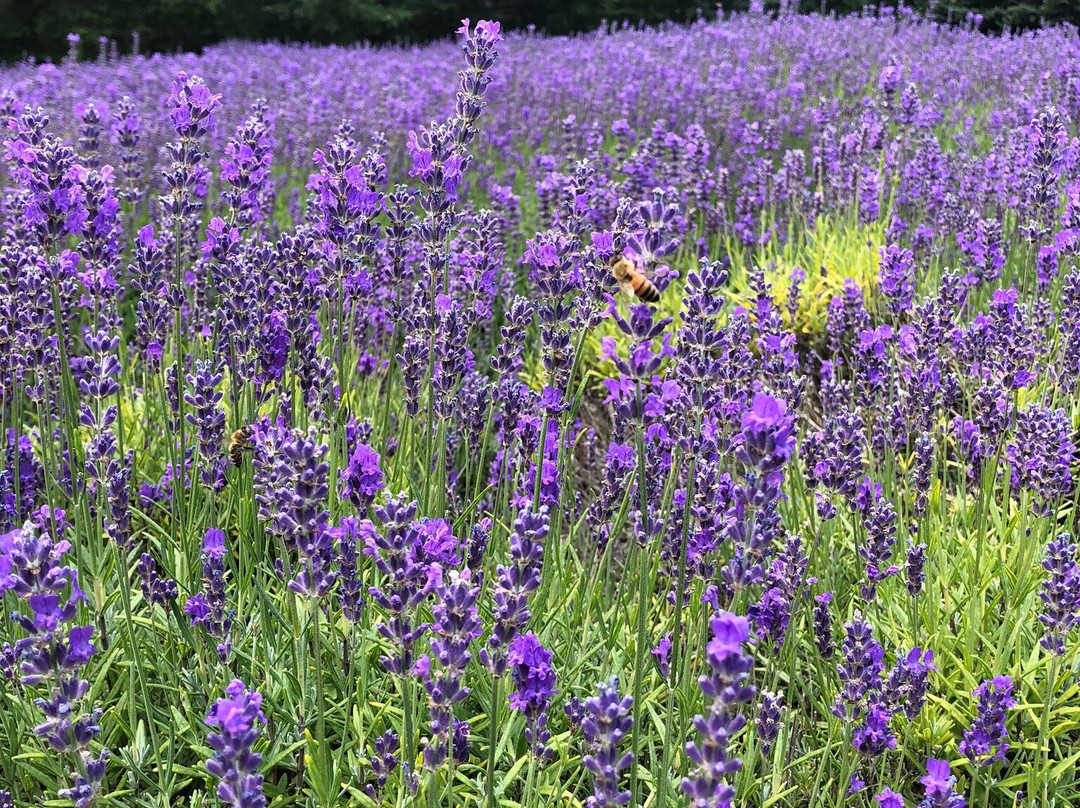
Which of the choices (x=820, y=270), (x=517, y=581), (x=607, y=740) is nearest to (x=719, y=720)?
(x=607, y=740)

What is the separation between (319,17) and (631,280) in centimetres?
1665

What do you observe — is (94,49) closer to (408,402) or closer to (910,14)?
(910,14)

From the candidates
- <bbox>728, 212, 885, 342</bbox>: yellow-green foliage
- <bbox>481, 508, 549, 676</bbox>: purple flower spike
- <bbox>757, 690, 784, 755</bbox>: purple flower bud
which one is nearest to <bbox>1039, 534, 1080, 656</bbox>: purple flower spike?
<bbox>757, 690, 784, 755</bbox>: purple flower bud

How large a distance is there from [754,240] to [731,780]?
3961mm

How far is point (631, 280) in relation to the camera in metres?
2.16

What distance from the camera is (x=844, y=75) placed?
8695 millimetres

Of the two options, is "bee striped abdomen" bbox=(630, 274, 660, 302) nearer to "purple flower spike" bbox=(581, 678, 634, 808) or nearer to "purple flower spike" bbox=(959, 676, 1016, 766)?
"purple flower spike" bbox=(581, 678, 634, 808)

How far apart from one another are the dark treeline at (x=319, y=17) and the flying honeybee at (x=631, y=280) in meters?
14.0

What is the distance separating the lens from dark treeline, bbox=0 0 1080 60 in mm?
15633

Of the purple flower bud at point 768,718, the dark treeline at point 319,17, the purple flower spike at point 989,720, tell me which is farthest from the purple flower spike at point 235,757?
the dark treeline at point 319,17

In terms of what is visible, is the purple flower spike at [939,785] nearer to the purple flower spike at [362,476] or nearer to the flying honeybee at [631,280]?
the flying honeybee at [631,280]

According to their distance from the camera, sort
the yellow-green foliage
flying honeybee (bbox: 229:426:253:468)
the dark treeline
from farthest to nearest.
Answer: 1. the dark treeline
2. the yellow-green foliage
3. flying honeybee (bbox: 229:426:253:468)

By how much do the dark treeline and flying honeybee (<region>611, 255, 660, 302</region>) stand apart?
46.0 feet

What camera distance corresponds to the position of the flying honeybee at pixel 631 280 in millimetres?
2035
